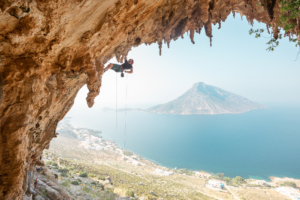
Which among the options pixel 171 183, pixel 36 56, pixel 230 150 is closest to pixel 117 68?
pixel 36 56

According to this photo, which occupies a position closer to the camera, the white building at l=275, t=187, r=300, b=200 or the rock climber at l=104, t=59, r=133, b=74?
the rock climber at l=104, t=59, r=133, b=74

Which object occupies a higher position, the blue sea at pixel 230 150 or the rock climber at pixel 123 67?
the rock climber at pixel 123 67

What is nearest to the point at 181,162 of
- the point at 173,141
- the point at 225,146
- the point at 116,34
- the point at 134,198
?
the point at 173,141

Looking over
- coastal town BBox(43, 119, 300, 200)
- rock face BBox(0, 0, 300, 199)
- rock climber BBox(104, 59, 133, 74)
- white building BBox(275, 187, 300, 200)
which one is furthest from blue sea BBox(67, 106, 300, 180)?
rock face BBox(0, 0, 300, 199)

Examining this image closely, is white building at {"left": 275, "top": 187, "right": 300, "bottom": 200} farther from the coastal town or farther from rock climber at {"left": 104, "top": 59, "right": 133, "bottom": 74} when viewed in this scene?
rock climber at {"left": 104, "top": 59, "right": 133, "bottom": 74}

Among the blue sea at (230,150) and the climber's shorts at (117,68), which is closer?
the climber's shorts at (117,68)

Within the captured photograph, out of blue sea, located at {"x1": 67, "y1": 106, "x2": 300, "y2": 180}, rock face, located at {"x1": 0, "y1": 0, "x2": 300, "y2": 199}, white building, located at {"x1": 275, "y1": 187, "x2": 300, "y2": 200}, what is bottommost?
blue sea, located at {"x1": 67, "y1": 106, "x2": 300, "y2": 180}

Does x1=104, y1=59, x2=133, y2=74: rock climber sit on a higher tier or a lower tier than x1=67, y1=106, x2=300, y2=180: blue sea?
higher

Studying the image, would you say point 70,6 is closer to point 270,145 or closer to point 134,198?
point 134,198

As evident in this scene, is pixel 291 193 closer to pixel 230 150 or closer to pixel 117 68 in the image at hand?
pixel 117 68

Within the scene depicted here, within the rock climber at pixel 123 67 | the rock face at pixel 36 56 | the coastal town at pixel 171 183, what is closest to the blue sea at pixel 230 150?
the coastal town at pixel 171 183

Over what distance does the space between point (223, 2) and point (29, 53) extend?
35.2 ft

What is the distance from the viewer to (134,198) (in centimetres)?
1269

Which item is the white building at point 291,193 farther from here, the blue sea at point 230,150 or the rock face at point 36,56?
the rock face at point 36,56
